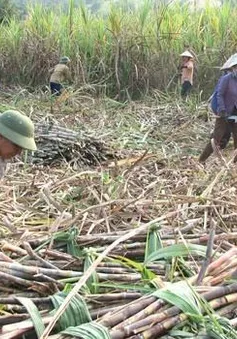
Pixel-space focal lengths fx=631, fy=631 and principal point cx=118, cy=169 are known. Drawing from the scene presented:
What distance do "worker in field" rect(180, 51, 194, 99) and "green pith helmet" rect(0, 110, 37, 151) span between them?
6688mm

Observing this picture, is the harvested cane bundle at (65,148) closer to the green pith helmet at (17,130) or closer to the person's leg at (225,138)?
the person's leg at (225,138)

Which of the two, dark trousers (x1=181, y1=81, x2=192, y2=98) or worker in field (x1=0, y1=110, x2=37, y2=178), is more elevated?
worker in field (x1=0, y1=110, x2=37, y2=178)

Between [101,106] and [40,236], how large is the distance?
6.68 metres

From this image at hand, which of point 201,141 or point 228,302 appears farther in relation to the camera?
point 201,141

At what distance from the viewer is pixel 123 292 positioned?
7.62ft

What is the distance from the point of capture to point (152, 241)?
9.04 feet

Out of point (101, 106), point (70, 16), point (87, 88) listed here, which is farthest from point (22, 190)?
point (70, 16)

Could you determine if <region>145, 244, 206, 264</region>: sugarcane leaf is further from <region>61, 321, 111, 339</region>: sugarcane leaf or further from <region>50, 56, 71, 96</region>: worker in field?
<region>50, 56, 71, 96</region>: worker in field

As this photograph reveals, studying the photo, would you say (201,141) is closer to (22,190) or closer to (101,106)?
(101,106)

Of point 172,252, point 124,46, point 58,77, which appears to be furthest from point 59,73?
point 172,252

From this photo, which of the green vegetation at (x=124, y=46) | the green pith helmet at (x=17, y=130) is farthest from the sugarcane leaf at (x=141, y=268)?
the green vegetation at (x=124, y=46)

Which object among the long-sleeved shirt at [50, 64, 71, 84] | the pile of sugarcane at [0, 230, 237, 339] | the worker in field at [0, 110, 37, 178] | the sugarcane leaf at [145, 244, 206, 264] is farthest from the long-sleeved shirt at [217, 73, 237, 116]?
the long-sleeved shirt at [50, 64, 71, 84]

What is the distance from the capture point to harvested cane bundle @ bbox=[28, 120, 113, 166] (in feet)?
20.1

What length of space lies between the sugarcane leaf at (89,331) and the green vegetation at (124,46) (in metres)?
8.80
